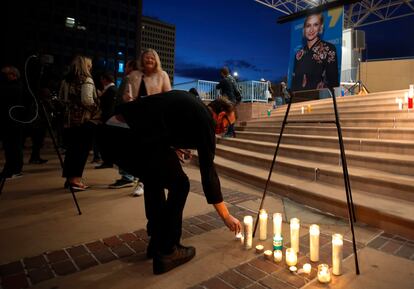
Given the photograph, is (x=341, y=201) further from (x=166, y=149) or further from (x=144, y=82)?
(x=144, y=82)

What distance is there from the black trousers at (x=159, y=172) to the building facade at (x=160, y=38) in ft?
345

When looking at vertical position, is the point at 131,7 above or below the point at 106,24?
above

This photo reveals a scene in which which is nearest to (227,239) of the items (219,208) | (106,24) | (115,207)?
(219,208)

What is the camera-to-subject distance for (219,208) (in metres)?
2.10

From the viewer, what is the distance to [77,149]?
4.01 metres

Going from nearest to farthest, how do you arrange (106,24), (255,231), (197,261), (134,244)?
(197,261), (134,244), (255,231), (106,24)

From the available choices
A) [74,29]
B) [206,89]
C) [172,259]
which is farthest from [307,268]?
[74,29]

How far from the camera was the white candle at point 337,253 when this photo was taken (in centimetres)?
200

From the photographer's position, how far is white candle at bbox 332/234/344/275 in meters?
2.00

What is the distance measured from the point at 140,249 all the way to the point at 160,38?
11872cm

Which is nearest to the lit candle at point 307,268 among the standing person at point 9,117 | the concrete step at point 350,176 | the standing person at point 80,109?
the concrete step at point 350,176

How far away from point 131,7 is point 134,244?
71711 millimetres

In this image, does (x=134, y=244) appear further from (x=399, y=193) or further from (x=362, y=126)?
(x=362, y=126)

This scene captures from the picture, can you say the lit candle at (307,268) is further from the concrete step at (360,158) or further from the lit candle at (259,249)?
the concrete step at (360,158)
